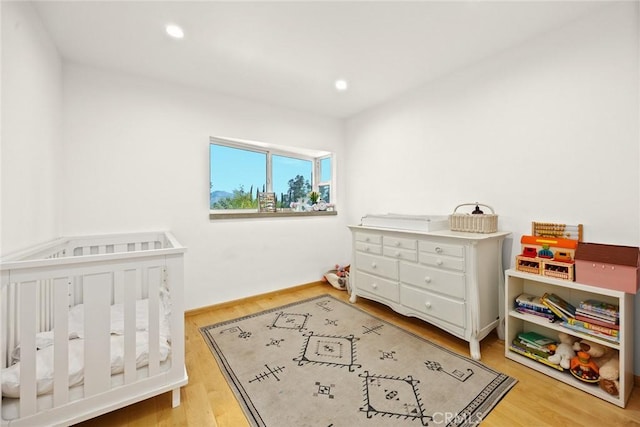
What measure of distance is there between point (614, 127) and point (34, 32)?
3.46 m

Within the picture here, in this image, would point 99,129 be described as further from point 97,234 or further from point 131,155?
point 97,234

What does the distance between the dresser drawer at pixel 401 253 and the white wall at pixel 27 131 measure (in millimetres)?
2352

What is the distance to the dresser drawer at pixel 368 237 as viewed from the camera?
2453 millimetres

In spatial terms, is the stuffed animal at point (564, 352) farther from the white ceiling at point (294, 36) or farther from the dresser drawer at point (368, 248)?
the white ceiling at point (294, 36)

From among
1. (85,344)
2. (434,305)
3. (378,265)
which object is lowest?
(434,305)

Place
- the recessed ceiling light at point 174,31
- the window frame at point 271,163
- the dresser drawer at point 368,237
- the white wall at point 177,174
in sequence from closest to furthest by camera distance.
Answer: the recessed ceiling light at point 174,31
the white wall at point 177,174
the dresser drawer at point 368,237
the window frame at point 271,163

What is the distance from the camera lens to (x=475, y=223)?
6.48 feet

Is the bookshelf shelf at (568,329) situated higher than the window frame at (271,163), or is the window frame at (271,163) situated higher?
the window frame at (271,163)

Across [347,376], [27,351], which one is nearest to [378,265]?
[347,376]

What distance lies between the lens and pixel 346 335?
83.1 inches

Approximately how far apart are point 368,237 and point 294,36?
5.71 feet

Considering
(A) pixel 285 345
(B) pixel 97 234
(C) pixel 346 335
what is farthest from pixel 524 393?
(B) pixel 97 234

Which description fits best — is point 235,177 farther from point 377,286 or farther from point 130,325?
point 130,325

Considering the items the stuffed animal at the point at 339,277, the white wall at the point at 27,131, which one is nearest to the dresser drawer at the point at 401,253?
the stuffed animal at the point at 339,277
